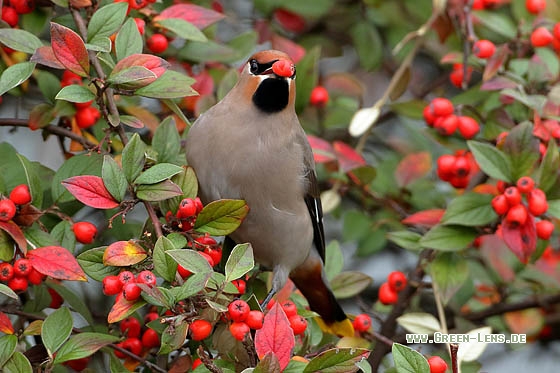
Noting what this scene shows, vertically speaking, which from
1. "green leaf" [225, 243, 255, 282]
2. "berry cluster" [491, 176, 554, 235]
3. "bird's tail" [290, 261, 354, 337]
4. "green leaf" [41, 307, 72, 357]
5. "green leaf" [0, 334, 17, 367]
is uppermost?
"green leaf" [225, 243, 255, 282]

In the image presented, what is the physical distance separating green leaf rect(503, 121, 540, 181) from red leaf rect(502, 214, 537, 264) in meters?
0.14

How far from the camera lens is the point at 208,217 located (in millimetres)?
2227

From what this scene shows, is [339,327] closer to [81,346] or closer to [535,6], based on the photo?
[81,346]

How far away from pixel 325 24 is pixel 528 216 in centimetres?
166

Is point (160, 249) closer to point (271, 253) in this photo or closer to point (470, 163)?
point (271, 253)

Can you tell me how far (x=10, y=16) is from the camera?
250cm

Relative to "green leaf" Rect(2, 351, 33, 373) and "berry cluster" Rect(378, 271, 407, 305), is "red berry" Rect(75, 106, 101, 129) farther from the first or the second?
"berry cluster" Rect(378, 271, 407, 305)

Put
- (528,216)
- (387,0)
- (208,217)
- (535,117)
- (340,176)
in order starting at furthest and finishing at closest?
(387,0)
(340,176)
(535,117)
(528,216)
(208,217)

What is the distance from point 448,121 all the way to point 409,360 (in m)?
1.27

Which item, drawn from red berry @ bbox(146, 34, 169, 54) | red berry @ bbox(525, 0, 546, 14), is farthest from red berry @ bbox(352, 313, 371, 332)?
red berry @ bbox(525, 0, 546, 14)

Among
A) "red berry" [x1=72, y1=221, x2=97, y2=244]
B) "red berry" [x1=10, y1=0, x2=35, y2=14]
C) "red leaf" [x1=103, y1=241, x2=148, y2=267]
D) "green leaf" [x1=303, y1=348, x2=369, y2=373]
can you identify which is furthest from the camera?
"red berry" [x1=10, y1=0, x2=35, y2=14]

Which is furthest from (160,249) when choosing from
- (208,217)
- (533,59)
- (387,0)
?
(387,0)

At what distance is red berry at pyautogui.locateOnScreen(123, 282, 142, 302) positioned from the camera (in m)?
1.97

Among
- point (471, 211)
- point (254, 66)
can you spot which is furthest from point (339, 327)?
point (254, 66)
